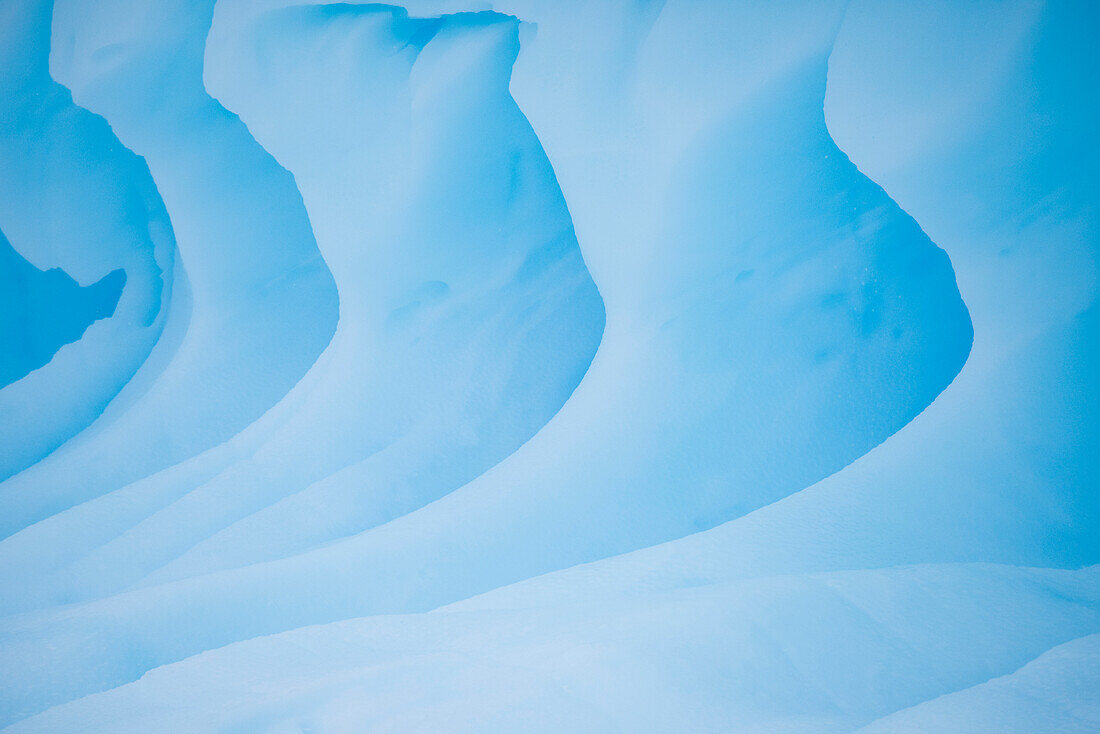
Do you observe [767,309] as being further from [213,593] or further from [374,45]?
[374,45]

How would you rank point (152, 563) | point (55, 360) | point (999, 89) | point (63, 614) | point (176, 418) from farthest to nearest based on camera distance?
point (55, 360), point (176, 418), point (152, 563), point (63, 614), point (999, 89)

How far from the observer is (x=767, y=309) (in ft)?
8.41

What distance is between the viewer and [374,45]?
3439 mm

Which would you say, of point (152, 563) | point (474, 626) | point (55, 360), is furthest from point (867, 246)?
point (55, 360)

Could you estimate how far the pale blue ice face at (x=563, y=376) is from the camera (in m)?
1.51

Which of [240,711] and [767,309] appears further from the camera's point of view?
[767,309]

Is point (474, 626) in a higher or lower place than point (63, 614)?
higher

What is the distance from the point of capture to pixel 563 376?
3207 mm

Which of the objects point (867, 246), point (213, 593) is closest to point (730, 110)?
point (867, 246)

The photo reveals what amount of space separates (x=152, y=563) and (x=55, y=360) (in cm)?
242

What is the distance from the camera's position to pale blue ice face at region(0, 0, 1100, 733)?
4.97ft

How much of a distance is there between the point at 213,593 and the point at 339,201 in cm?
180

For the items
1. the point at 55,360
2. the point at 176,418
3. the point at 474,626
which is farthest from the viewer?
the point at 55,360

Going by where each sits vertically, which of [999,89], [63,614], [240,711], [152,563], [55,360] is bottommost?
[55,360]
